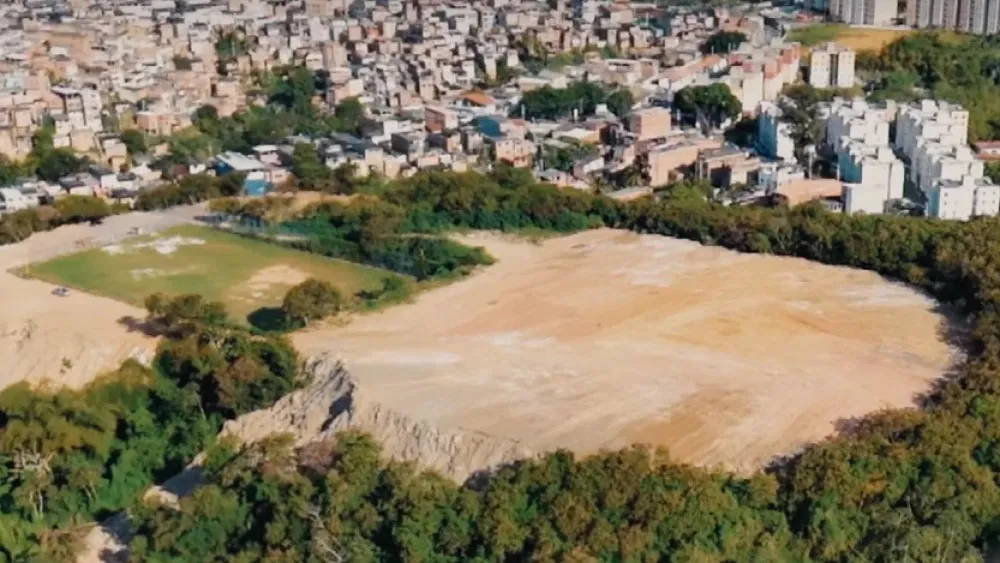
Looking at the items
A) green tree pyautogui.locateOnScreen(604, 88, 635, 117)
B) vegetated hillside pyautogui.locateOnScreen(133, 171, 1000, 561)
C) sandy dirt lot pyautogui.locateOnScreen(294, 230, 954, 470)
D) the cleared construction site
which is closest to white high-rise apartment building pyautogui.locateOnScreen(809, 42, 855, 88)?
green tree pyautogui.locateOnScreen(604, 88, 635, 117)

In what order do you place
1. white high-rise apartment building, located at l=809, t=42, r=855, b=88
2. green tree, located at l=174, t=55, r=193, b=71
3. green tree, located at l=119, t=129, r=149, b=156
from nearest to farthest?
green tree, located at l=119, t=129, r=149, b=156 < white high-rise apartment building, located at l=809, t=42, r=855, b=88 < green tree, located at l=174, t=55, r=193, b=71

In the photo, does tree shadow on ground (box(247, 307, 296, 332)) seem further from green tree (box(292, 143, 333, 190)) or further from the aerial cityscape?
green tree (box(292, 143, 333, 190))

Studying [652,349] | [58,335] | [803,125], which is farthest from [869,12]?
[58,335]

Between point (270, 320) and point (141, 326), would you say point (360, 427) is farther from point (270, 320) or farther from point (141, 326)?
point (141, 326)

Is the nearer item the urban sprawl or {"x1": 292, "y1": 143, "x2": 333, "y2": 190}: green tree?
{"x1": 292, "y1": 143, "x2": 333, "y2": 190}: green tree

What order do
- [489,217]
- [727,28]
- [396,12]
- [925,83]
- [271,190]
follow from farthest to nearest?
[396,12] → [727,28] → [925,83] → [271,190] → [489,217]

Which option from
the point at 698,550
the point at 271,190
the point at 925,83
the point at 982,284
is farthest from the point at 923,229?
the point at 925,83

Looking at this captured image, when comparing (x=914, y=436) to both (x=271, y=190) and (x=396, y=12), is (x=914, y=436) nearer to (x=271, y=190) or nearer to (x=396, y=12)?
(x=271, y=190)

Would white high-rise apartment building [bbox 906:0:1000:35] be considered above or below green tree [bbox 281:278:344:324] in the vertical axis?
above

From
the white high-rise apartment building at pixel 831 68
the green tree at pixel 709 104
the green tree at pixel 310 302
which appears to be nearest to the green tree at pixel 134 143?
the green tree at pixel 709 104
